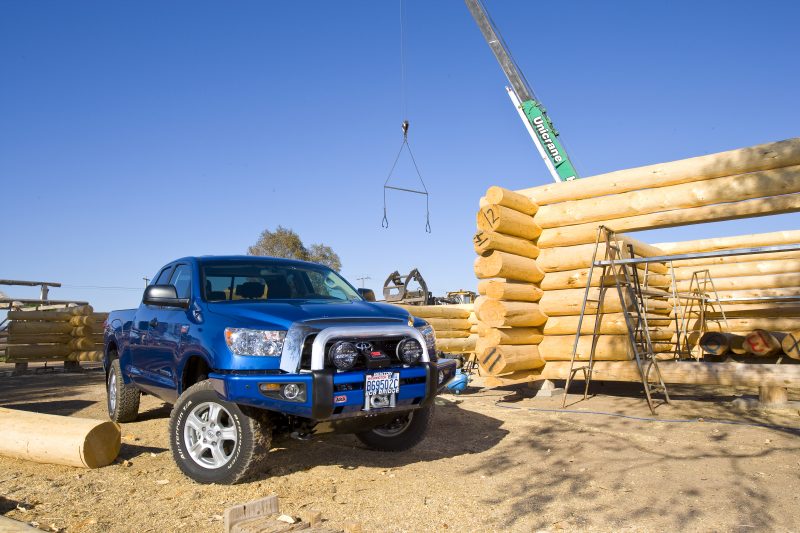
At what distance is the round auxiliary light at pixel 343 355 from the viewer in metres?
4.71

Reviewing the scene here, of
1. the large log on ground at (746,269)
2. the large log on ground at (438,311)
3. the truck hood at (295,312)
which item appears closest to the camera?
the truck hood at (295,312)

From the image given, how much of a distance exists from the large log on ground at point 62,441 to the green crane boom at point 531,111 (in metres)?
19.2

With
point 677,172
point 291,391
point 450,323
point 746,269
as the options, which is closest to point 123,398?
point 291,391

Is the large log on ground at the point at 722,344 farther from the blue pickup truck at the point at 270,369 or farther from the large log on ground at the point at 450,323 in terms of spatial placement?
the large log on ground at the point at 450,323

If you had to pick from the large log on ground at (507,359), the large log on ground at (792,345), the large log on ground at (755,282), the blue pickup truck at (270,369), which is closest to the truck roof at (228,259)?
the blue pickup truck at (270,369)

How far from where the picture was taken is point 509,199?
10148 millimetres

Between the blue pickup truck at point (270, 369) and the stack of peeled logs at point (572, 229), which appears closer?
the blue pickup truck at point (270, 369)

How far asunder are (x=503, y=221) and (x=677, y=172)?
265 cm

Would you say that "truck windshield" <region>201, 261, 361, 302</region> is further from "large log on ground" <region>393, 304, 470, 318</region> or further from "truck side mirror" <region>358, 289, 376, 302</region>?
"large log on ground" <region>393, 304, 470, 318</region>

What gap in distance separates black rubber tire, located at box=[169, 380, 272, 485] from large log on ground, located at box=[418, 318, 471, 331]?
47.3 ft

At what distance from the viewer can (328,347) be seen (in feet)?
15.5

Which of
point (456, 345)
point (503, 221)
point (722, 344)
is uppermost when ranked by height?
point (503, 221)

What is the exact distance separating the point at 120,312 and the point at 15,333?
1265 centimetres

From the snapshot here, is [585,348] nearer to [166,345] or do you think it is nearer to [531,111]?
[166,345]
